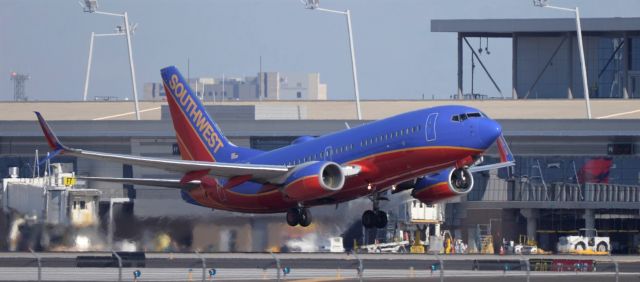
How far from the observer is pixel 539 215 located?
99.2 meters

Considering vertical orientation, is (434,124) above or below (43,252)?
above

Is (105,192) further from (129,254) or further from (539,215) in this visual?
(539,215)

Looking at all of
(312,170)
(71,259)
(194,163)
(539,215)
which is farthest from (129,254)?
(539,215)

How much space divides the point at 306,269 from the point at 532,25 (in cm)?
7226

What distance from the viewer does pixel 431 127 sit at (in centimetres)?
6194

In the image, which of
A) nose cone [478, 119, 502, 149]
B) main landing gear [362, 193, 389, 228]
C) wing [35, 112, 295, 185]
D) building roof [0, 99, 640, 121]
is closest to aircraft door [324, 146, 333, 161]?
wing [35, 112, 295, 185]

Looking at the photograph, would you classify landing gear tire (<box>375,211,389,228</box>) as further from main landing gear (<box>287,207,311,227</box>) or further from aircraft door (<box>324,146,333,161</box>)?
aircraft door (<box>324,146,333,161</box>)

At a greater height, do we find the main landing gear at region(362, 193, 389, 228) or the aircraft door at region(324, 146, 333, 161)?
the aircraft door at region(324, 146, 333, 161)

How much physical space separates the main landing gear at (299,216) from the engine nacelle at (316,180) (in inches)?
81.8

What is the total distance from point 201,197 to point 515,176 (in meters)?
35.6

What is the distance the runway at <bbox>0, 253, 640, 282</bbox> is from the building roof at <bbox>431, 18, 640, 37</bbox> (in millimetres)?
60552

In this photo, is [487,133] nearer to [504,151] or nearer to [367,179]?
[367,179]

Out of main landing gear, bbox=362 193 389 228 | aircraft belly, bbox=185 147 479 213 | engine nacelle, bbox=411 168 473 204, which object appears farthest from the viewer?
main landing gear, bbox=362 193 389 228

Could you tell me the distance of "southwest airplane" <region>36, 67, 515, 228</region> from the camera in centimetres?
6162
